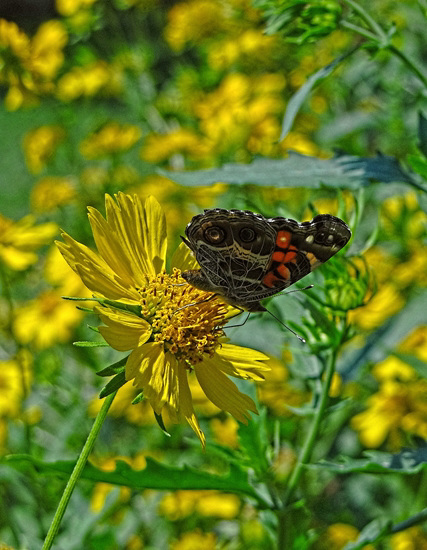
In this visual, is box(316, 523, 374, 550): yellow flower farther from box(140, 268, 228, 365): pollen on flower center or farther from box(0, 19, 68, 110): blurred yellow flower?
box(0, 19, 68, 110): blurred yellow flower

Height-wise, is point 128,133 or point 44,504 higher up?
point 128,133

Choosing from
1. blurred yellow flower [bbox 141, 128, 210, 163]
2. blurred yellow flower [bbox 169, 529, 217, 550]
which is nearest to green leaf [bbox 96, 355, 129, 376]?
blurred yellow flower [bbox 169, 529, 217, 550]

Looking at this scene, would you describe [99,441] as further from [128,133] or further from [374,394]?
[128,133]

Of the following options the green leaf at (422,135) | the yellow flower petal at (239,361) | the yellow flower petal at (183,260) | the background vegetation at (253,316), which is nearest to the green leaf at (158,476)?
the background vegetation at (253,316)

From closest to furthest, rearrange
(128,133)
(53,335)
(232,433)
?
(232,433) → (53,335) → (128,133)

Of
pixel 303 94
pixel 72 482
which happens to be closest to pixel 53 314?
pixel 303 94

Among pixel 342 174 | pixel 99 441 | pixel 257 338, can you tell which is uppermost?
pixel 342 174

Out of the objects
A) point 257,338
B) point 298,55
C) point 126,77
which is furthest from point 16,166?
point 257,338

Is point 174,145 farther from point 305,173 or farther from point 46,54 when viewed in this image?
point 305,173

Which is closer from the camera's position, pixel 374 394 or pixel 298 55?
pixel 374 394
